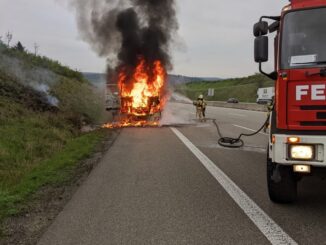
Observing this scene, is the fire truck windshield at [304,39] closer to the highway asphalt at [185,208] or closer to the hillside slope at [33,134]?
the highway asphalt at [185,208]

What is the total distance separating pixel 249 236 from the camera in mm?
4707

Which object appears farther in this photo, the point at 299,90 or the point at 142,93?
the point at 142,93

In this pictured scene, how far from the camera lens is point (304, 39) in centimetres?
551

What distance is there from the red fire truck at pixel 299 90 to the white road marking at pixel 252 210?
20.2 inches

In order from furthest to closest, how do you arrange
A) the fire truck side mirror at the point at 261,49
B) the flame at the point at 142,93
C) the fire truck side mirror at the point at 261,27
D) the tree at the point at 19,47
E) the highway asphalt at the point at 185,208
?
the tree at the point at 19,47, the flame at the point at 142,93, the fire truck side mirror at the point at 261,27, the fire truck side mirror at the point at 261,49, the highway asphalt at the point at 185,208

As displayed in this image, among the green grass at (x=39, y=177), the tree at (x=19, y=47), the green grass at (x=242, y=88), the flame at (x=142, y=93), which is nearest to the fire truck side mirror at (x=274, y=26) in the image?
the green grass at (x=39, y=177)

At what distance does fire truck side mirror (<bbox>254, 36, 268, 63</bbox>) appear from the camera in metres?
5.74

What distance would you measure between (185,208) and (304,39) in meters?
2.56

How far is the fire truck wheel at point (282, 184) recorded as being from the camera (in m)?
5.82

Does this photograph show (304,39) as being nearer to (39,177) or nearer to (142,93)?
(39,177)

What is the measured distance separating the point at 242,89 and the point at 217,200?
93057mm

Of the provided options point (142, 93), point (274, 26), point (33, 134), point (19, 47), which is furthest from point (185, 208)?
point (19, 47)

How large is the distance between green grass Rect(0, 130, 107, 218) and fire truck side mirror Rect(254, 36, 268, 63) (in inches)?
144

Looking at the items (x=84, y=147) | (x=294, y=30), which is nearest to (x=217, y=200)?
(x=294, y=30)
